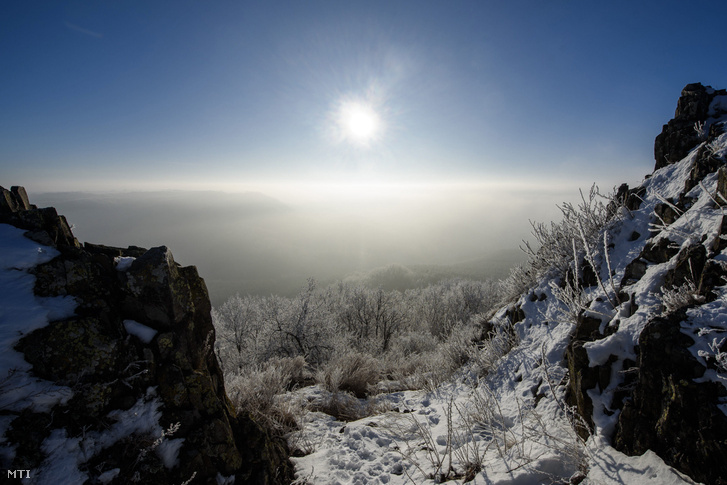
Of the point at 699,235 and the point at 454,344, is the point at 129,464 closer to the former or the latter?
the point at 699,235

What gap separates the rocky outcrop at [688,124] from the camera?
5.12 metres

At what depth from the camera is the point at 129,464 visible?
2.24 metres

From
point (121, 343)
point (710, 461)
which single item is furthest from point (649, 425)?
point (121, 343)

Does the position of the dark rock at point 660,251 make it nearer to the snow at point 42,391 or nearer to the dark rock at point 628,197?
the dark rock at point 628,197

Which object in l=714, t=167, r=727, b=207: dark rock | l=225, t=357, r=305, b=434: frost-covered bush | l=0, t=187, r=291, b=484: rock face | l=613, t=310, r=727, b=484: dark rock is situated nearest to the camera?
l=613, t=310, r=727, b=484: dark rock

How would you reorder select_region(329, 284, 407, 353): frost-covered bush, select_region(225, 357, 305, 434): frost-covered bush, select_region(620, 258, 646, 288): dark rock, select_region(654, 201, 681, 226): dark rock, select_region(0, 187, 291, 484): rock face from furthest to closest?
select_region(329, 284, 407, 353): frost-covered bush → select_region(225, 357, 305, 434): frost-covered bush → select_region(654, 201, 681, 226): dark rock → select_region(620, 258, 646, 288): dark rock → select_region(0, 187, 291, 484): rock face

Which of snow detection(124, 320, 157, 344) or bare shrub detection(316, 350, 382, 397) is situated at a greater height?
snow detection(124, 320, 157, 344)

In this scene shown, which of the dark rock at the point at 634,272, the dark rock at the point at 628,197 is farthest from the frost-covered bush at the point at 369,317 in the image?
the dark rock at the point at 634,272

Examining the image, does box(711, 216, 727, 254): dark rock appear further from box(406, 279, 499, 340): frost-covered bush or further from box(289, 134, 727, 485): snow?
box(406, 279, 499, 340): frost-covered bush

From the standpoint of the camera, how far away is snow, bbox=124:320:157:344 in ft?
8.79

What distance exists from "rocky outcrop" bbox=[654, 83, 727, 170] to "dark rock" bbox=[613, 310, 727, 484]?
4.59m

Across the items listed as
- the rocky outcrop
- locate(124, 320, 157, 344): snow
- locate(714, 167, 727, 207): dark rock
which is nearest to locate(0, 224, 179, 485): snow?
locate(124, 320, 157, 344): snow

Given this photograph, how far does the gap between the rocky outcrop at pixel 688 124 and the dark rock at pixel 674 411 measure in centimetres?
459

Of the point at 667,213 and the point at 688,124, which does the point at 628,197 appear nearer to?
the point at 667,213
